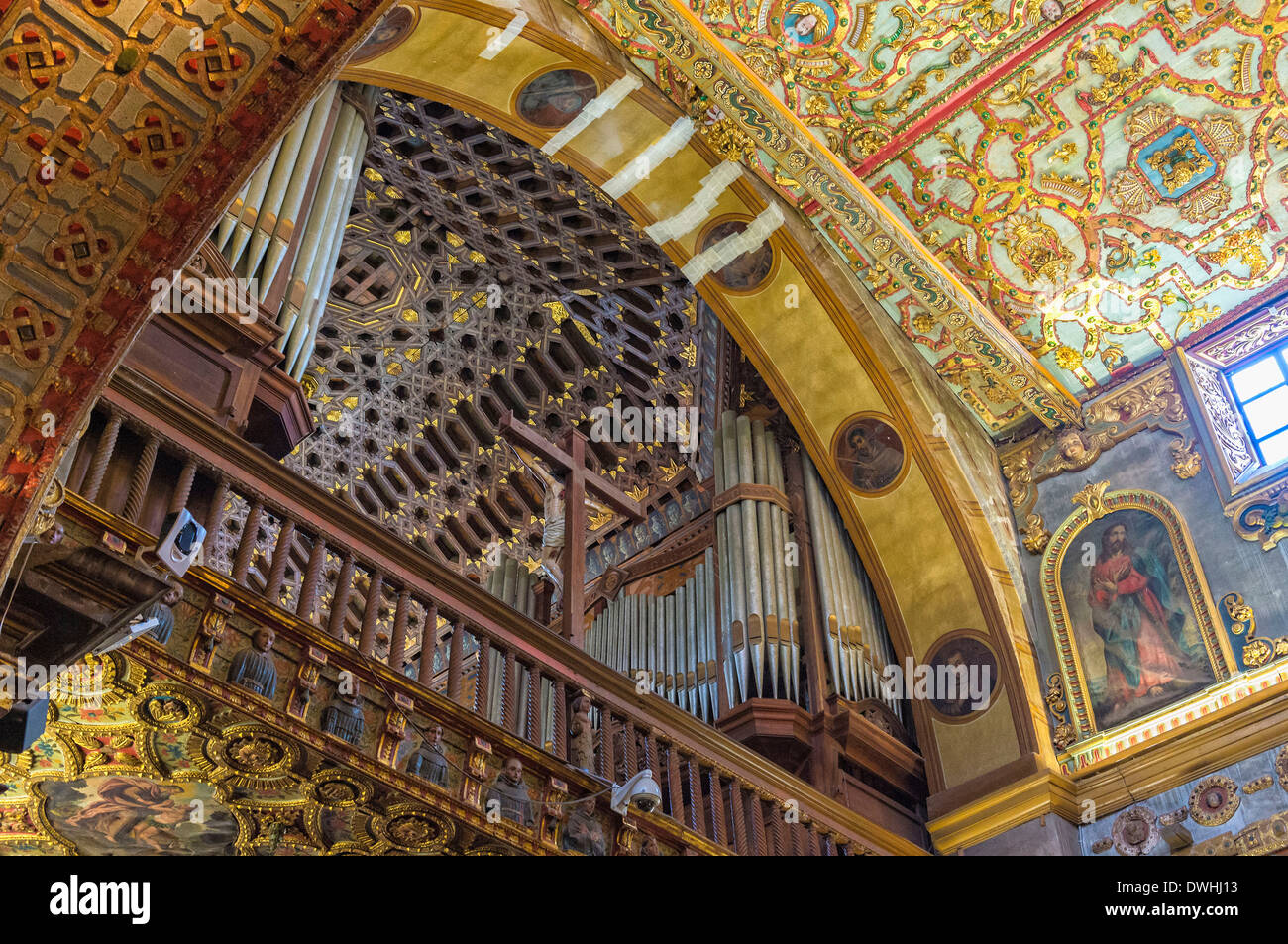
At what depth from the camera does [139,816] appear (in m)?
5.09

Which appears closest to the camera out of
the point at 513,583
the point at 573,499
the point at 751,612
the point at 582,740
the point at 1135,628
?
the point at 582,740

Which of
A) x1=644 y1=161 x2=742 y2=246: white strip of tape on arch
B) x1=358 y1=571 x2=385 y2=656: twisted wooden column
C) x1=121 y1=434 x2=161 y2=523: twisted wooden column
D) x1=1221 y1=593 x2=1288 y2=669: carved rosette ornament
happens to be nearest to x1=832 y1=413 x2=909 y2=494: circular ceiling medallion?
x1=644 y1=161 x2=742 y2=246: white strip of tape on arch

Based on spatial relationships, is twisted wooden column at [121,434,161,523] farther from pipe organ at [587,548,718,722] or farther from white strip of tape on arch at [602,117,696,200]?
white strip of tape on arch at [602,117,696,200]

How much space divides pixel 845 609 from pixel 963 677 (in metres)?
0.87

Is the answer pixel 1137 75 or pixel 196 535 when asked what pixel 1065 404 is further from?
pixel 196 535

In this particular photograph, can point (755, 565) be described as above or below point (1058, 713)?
above

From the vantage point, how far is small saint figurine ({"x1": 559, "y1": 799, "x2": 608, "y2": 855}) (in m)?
5.57

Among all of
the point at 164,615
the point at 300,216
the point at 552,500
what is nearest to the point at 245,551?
the point at 164,615

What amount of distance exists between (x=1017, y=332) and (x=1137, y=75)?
6.22 feet

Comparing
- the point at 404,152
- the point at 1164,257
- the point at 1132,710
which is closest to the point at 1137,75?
the point at 1164,257

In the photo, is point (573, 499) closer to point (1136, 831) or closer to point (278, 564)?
point (278, 564)

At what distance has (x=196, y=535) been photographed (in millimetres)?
4473

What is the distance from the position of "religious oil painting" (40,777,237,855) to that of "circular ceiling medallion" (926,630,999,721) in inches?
199

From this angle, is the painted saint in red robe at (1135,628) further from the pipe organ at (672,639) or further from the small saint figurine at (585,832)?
the small saint figurine at (585,832)
